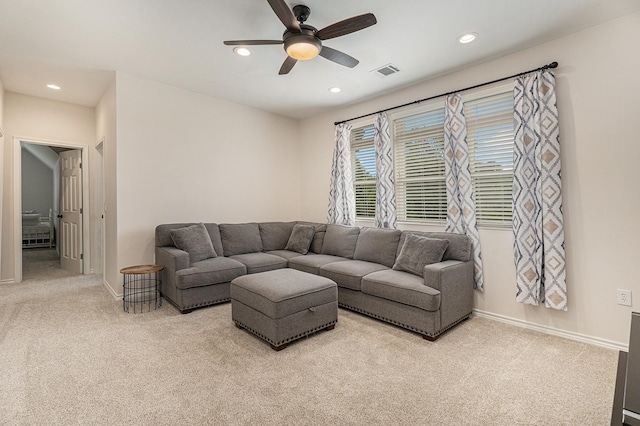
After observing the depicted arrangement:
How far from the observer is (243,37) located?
2.79 meters

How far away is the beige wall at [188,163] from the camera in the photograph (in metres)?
3.70

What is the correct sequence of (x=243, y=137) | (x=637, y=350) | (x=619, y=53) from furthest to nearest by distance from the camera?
(x=243, y=137), (x=619, y=53), (x=637, y=350)

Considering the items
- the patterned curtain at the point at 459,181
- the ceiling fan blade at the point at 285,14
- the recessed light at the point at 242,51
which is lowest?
the patterned curtain at the point at 459,181

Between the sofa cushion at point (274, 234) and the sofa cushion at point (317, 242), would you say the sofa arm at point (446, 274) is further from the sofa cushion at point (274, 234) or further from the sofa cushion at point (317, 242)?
the sofa cushion at point (274, 234)

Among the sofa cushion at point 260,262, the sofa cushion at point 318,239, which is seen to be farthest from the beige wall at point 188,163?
the sofa cushion at point 318,239

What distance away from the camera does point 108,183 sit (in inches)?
157

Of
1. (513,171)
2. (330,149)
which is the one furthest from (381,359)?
(330,149)

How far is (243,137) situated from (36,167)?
26.1ft

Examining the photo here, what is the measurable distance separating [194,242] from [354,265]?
1922mm

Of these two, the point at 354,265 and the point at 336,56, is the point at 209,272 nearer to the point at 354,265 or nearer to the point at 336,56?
the point at 354,265

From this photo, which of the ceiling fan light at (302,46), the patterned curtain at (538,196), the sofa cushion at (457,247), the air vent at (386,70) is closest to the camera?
the ceiling fan light at (302,46)

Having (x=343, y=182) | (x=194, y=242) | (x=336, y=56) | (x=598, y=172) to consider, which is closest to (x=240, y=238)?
(x=194, y=242)

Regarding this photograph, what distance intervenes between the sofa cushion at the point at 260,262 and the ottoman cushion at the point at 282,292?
838mm

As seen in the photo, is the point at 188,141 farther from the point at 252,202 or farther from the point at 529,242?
the point at 529,242
